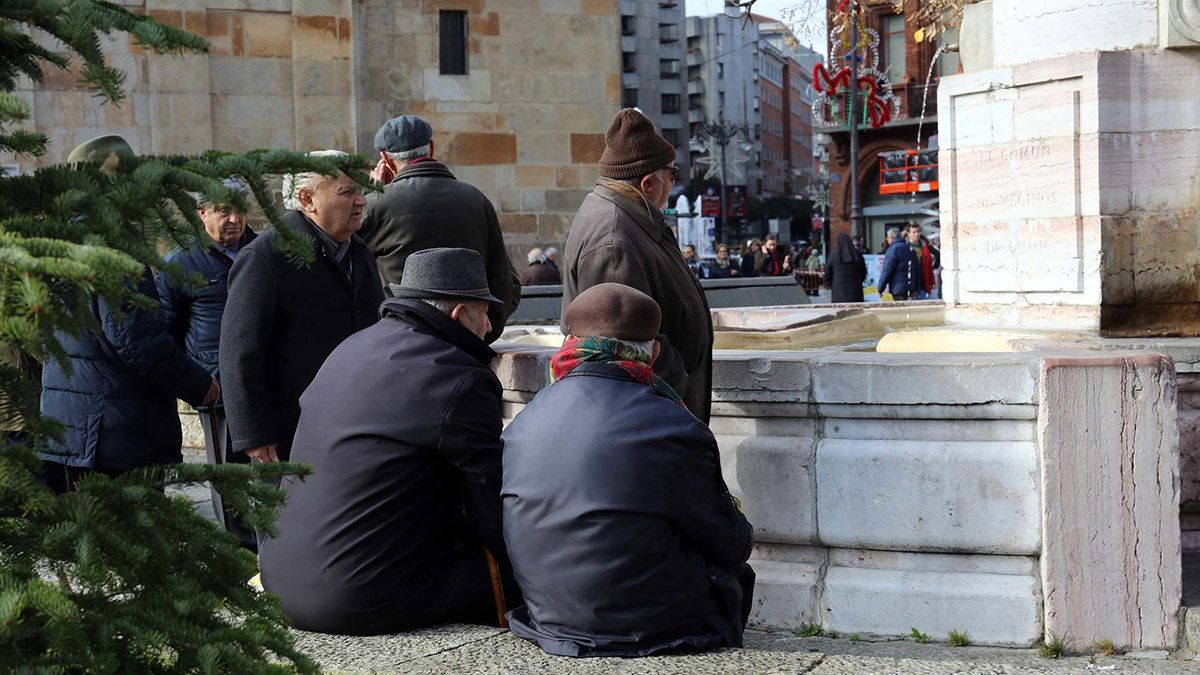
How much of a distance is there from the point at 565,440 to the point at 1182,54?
3.87 m

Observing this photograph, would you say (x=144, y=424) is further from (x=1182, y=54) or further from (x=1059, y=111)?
(x=1182, y=54)

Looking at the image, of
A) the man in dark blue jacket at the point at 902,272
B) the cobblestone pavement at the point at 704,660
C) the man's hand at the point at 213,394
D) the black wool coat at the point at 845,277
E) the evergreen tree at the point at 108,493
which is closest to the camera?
the evergreen tree at the point at 108,493

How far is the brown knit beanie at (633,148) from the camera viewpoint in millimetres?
5355

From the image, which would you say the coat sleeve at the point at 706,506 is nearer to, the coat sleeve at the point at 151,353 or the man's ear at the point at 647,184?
the man's ear at the point at 647,184

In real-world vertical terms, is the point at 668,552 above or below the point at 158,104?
below

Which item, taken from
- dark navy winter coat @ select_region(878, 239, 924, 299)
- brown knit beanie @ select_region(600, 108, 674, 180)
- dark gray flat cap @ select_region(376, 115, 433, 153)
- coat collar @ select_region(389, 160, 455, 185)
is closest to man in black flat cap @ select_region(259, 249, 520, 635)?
brown knit beanie @ select_region(600, 108, 674, 180)

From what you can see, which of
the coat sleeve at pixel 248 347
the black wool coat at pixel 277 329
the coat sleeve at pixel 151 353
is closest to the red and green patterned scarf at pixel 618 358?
the black wool coat at pixel 277 329

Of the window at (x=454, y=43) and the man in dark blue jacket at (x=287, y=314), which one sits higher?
the window at (x=454, y=43)

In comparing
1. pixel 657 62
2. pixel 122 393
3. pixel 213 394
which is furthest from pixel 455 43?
pixel 657 62

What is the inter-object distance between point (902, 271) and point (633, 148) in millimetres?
16624

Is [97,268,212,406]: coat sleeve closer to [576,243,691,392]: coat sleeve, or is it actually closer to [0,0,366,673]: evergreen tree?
[576,243,691,392]: coat sleeve

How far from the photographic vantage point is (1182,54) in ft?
22.0

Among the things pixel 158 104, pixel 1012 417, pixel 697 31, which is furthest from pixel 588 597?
pixel 697 31

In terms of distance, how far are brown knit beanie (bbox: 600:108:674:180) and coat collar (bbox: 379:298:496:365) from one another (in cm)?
93
